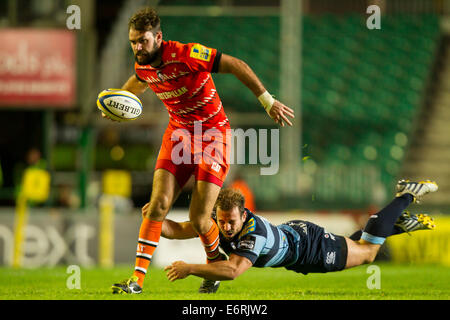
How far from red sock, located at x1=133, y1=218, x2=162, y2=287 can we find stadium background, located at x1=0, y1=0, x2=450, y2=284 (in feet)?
20.6

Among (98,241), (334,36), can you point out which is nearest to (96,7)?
(334,36)

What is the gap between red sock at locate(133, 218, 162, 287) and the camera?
5.80 meters

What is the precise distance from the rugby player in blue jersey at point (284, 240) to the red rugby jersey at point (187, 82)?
31.2 inches

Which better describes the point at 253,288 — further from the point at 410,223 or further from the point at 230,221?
the point at 410,223

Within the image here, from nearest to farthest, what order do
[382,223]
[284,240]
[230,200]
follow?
[230,200], [284,240], [382,223]

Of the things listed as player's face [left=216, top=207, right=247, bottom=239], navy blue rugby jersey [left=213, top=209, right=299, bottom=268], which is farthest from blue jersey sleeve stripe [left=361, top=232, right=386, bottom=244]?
player's face [left=216, top=207, right=247, bottom=239]

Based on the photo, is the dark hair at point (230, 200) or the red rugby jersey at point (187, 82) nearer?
the dark hair at point (230, 200)

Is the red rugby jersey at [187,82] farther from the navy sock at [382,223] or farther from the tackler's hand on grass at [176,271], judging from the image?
the navy sock at [382,223]

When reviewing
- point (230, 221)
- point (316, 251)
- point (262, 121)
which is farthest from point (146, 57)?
point (262, 121)

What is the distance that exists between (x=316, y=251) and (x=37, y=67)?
8.46 m

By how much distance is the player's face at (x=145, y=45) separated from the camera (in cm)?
570

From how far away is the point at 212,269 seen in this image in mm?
5199

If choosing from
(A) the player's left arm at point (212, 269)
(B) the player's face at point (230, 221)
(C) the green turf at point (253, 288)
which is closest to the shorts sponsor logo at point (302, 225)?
(C) the green turf at point (253, 288)

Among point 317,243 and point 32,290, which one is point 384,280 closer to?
point 317,243
